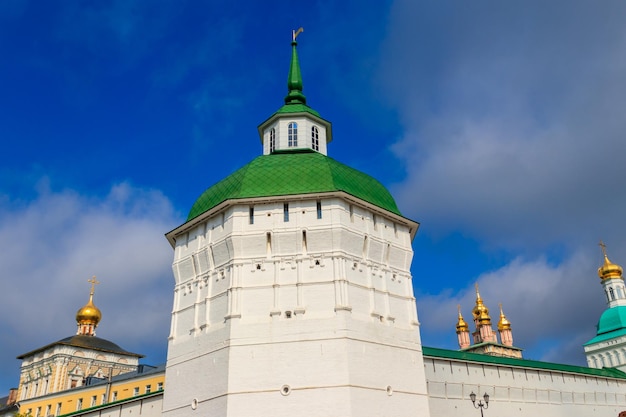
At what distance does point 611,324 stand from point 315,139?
1337 inches

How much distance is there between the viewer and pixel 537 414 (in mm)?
25125

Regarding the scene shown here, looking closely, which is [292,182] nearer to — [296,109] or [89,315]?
[296,109]

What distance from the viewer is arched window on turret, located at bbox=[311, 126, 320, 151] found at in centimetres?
2266

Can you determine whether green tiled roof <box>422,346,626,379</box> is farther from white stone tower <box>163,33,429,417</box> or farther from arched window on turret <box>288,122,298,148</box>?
arched window on turret <box>288,122,298,148</box>

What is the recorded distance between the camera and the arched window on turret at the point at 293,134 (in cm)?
2233

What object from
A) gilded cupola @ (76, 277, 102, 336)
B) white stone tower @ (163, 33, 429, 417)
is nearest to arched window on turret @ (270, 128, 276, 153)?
Result: white stone tower @ (163, 33, 429, 417)

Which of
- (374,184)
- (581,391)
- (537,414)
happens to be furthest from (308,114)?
(581,391)

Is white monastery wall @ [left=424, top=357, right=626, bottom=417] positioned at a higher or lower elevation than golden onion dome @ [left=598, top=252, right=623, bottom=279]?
lower

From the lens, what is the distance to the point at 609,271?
49.7m

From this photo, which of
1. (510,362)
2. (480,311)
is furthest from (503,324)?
(510,362)

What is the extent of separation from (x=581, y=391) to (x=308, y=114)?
1828 centimetres

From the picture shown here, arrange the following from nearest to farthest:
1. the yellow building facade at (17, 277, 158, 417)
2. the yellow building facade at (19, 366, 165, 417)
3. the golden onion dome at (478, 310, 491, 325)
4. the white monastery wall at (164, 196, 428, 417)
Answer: the white monastery wall at (164, 196, 428, 417) → the yellow building facade at (19, 366, 165, 417) → the yellow building facade at (17, 277, 158, 417) → the golden onion dome at (478, 310, 491, 325)

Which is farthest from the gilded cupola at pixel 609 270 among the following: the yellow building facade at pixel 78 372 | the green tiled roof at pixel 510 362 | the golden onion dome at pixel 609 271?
the yellow building facade at pixel 78 372

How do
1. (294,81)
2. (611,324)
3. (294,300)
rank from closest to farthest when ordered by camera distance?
(294,300) → (294,81) → (611,324)
